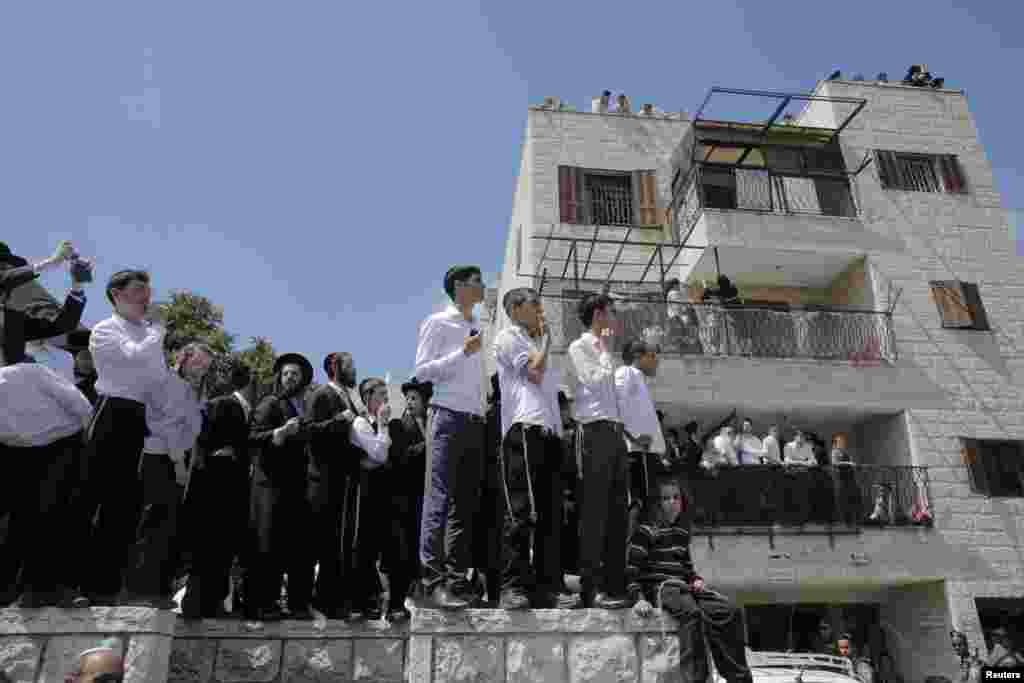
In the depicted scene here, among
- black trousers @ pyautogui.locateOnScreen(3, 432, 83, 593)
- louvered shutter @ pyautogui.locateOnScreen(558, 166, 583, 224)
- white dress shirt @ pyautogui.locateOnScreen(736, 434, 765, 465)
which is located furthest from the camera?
louvered shutter @ pyautogui.locateOnScreen(558, 166, 583, 224)

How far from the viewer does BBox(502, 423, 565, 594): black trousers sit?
410 centimetres

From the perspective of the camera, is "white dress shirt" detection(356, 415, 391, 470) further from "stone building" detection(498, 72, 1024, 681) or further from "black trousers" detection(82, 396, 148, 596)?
"stone building" detection(498, 72, 1024, 681)

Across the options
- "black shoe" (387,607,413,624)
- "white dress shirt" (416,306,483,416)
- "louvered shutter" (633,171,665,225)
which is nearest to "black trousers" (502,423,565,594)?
"white dress shirt" (416,306,483,416)

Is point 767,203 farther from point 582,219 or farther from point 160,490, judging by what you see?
point 160,490

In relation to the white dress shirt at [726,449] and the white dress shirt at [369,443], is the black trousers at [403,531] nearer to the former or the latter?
the white dress shirt at [369,443]

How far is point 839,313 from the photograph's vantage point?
1481cm

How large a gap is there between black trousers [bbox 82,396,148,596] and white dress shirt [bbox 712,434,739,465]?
10.6 m

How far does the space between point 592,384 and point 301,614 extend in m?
2.28

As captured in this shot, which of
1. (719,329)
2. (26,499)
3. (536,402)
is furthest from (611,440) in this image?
(719,329)

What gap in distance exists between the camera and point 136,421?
4086 mm

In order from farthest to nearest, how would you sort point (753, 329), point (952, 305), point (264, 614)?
point (952, 305)
point (753, 329)
point (264, 614)

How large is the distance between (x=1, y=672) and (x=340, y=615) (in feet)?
6.13

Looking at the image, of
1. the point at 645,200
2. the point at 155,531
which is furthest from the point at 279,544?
the point at 645,200

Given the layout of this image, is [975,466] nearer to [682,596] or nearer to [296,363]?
[682,596]
